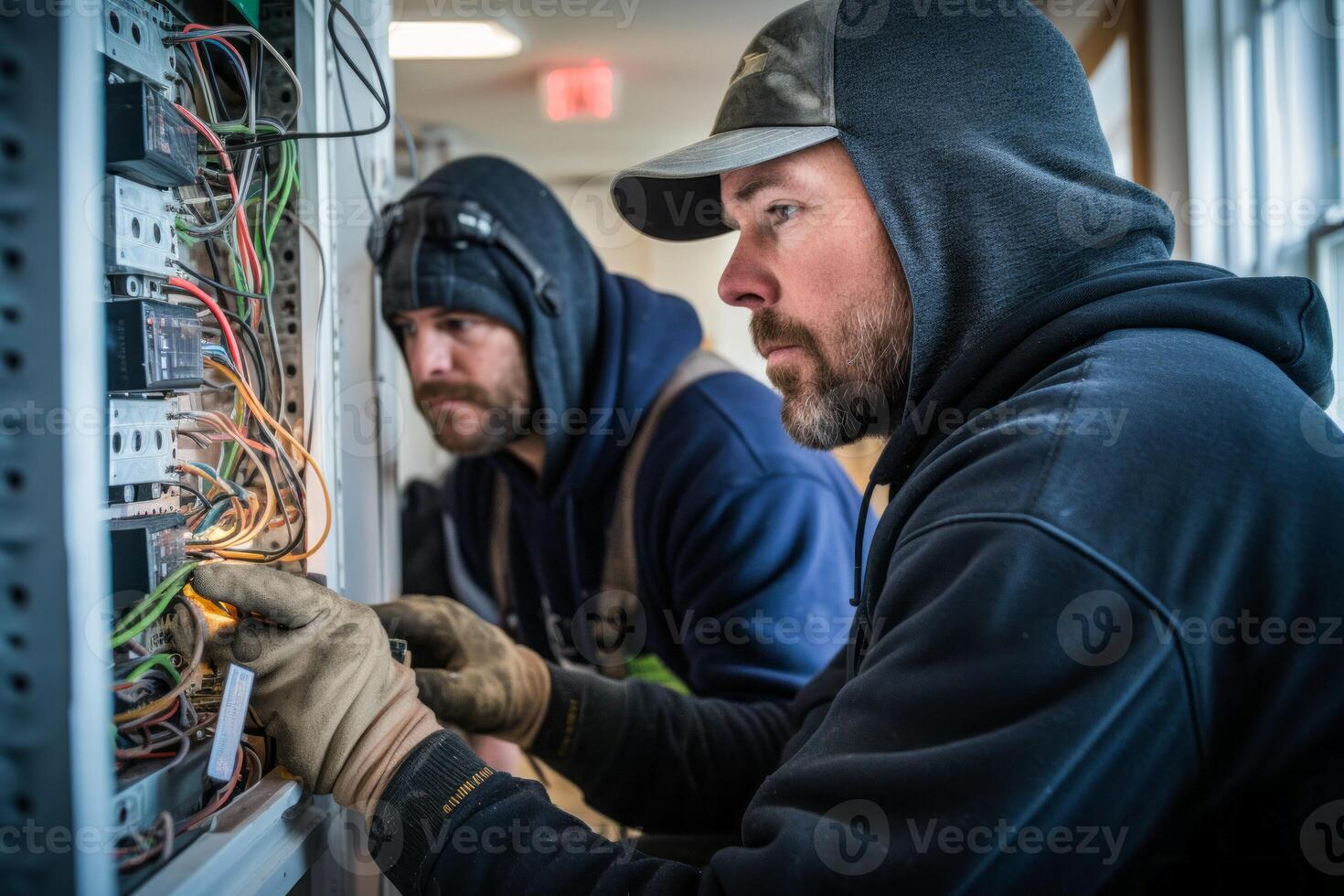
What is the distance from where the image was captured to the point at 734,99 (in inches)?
39.6

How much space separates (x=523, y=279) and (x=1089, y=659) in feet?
4.50

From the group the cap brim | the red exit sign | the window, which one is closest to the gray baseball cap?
the cap brim

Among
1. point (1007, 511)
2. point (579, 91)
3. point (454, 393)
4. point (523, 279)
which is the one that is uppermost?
point (579, 91)

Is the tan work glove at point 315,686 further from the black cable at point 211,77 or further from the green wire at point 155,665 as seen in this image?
the black cable at point 211,77

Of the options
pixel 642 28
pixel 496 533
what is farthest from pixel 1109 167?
pixel 642 28

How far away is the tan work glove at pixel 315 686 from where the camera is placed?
2.64ft

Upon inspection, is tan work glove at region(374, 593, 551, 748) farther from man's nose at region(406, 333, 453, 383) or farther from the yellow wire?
man's nose at region(406, 333, 453, 383)

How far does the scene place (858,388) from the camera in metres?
0.99

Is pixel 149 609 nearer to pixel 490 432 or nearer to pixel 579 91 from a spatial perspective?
pixel 490 432

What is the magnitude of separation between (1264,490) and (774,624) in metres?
0.83

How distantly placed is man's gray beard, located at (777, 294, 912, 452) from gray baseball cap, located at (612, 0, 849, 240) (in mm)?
199

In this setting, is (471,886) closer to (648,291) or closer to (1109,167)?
(1109,167)

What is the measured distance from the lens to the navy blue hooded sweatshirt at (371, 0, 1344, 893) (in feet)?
1.97

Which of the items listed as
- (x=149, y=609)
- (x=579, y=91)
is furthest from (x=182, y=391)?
(x=579, y=91)
